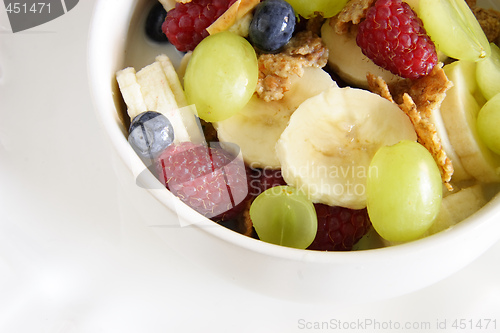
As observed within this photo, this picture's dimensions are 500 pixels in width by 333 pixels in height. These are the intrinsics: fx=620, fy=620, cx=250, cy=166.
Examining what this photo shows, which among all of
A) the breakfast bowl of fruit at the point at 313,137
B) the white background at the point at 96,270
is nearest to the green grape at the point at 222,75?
the breakfast bowl of fruit at the point at 313,137

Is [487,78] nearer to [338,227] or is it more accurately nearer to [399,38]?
[399,38]

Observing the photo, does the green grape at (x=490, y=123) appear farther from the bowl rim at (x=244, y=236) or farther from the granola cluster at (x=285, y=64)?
the granola cluster at (x=285, y=64)

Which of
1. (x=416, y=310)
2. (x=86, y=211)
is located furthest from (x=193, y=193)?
(x=416, y=310)

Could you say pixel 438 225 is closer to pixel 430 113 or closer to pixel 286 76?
pixel 430 113

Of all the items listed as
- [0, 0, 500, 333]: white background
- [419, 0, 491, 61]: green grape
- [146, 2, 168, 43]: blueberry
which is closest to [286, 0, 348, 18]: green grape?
[419, 0, 491, 61]: green grape

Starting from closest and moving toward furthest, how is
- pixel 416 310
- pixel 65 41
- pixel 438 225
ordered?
pixel 438 225
pixel 416 310
pixel 65 41

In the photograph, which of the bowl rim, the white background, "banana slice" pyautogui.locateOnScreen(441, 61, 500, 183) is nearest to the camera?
the bowl rim

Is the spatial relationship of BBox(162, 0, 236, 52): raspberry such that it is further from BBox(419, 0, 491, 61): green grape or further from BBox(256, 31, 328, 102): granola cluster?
BBox(419, 0, 491, 61): green grape

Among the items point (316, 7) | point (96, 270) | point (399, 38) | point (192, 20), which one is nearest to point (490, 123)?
point (399, 38)
